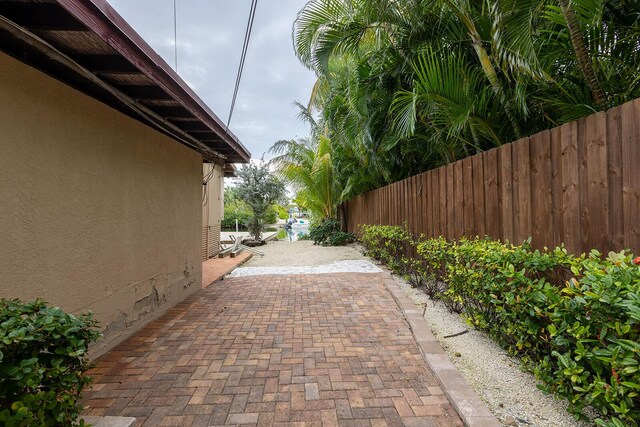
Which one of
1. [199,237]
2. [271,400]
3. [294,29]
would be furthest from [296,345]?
[294,29]

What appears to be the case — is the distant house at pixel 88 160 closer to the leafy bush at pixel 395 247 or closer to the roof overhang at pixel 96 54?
the roof overhang at pixel 96 54

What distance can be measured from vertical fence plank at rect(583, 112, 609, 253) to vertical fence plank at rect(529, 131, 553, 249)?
41 cm

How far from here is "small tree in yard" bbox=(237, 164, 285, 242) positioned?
43.2ft

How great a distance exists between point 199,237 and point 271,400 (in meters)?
3.81

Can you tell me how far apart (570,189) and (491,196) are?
119cm

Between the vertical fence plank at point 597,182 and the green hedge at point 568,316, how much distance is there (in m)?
0.16

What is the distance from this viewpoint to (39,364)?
1394mm

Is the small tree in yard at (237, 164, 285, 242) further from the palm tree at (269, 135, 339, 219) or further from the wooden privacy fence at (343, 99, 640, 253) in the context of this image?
the wooden privacy fence at (343, 99, 640, 253)

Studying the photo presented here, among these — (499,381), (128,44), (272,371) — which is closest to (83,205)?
(128,44)

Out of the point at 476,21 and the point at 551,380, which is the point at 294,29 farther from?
the point at 551,380

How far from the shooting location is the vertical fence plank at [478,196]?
3.81 m

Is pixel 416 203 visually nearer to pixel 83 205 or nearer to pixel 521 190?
pixel 521 190

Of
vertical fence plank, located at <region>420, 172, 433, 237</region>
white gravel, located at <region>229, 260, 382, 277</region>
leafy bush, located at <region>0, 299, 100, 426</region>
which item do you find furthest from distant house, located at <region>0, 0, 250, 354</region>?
vertical fence plank, located at <region>420, 172, 433, 237</region>

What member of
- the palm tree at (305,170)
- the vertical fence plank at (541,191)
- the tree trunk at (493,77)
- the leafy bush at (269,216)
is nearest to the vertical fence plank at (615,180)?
the vertical fence plank at (541,191)
